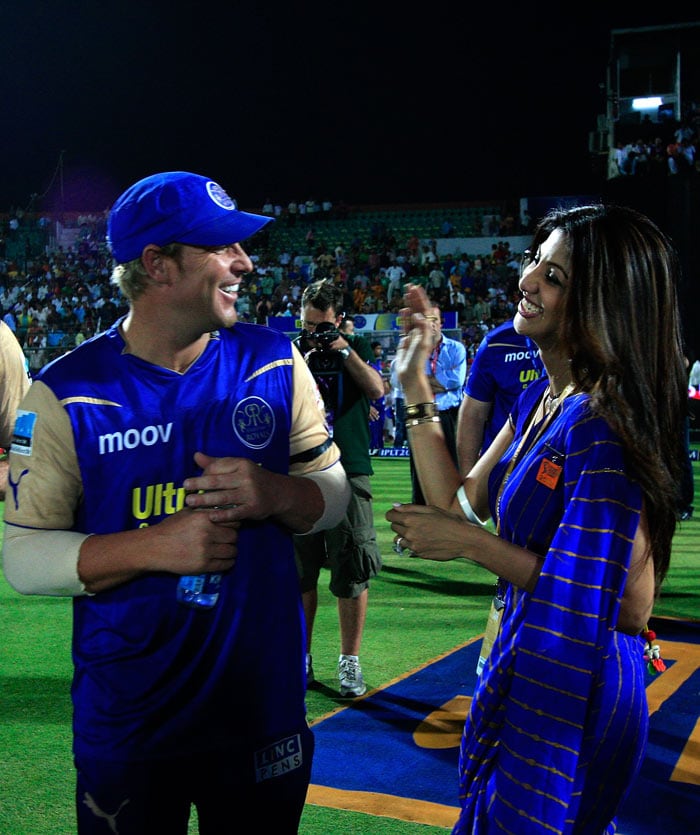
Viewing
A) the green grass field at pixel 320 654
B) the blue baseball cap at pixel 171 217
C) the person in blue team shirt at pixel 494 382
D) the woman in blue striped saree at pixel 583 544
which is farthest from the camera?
the person in blue team shirt at pixel 494 382

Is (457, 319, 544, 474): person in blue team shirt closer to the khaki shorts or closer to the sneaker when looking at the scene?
the khaki shorts

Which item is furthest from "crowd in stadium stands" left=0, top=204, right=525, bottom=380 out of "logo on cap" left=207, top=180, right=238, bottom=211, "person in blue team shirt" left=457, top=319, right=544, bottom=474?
"logo on cap" left=207, top=180, right=238, bottom=211

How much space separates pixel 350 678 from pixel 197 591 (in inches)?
115

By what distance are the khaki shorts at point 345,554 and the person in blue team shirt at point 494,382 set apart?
0.69m

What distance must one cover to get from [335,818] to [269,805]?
150cm

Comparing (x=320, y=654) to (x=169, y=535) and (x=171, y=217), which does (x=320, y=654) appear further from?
(x=171, y=217)

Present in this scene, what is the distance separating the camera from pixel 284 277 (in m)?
30.5

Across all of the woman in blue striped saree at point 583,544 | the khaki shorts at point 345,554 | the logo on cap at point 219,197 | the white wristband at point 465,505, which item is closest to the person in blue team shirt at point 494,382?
the khaki shorts at point 345,554

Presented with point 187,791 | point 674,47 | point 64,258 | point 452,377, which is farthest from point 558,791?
point 674,47

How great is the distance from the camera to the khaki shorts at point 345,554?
15.0 feet

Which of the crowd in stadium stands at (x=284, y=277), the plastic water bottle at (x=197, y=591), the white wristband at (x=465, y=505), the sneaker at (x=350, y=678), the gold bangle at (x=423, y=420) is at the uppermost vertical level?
the crowd in stadium stands at (x=284, y=277)

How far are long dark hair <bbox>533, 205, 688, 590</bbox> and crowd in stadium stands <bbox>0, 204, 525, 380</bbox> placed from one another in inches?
748

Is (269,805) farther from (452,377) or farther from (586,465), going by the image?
(452,377)

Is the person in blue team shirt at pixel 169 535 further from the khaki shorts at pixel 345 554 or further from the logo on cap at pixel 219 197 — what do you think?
the khaki shorts at pixel 345 554
